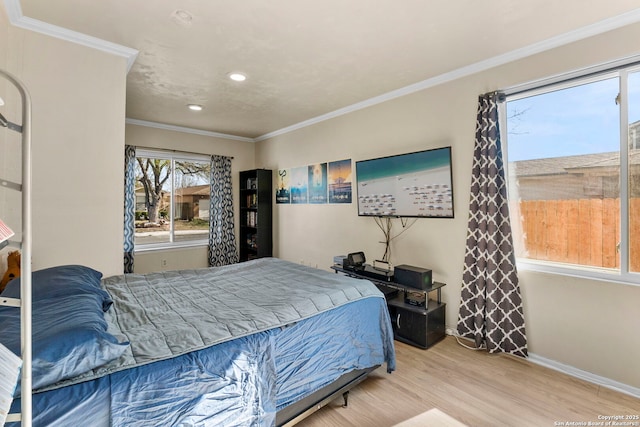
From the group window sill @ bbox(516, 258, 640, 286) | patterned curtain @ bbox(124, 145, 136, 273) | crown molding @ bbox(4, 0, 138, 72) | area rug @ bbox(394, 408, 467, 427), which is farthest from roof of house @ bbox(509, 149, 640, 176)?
patterned curtain @ bbox(124, 145, 136, 273)

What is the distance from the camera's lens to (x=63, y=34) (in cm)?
241

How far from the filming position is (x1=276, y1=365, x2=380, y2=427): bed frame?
5.63 ft

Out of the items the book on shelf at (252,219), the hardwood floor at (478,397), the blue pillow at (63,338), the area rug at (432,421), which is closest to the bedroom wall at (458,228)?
the hardwood floor at (478,397)

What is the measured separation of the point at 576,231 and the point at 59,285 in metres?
3.60

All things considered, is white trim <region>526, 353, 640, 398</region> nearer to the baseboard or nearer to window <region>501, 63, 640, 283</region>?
the baseboard

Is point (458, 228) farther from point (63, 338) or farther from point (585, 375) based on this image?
point (63, 338)

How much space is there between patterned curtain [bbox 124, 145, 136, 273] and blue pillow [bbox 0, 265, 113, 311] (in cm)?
287

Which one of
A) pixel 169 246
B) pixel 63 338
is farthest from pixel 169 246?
pixel 63 338

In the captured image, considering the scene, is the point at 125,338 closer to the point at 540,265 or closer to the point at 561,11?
the point at 540,265

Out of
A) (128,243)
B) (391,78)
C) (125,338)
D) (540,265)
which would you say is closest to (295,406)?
(125,338)

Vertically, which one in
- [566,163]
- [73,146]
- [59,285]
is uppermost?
[73,146]

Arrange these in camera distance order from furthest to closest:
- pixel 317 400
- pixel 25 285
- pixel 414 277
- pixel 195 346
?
1. pixel 414 277
2. pixel 317 400
3. pixel 195 346
4. pixel 25 285

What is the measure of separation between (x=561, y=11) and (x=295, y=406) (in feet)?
10.2

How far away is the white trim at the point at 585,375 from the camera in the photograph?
2182 mm
